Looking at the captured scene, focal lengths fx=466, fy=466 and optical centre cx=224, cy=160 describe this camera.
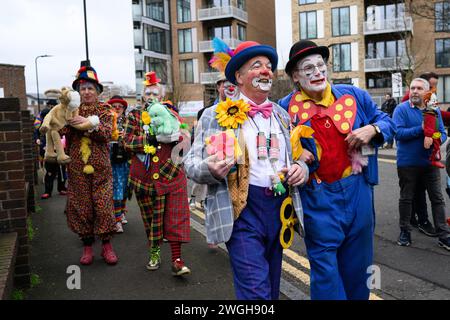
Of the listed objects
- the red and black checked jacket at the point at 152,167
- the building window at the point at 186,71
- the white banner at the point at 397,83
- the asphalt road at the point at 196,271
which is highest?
the building window at the point at 186,71

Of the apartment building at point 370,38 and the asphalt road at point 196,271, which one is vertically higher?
the apartment building at point 370,38

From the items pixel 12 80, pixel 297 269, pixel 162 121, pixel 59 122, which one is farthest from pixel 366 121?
pixel 12 80

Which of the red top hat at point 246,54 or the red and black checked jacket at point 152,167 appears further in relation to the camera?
the red and black checked jacket at point 152,167

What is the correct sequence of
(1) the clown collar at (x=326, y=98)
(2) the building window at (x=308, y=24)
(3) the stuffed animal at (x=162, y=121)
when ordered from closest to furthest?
(1) the clown collar at (x=326, y=98)
(3) the stuffed animal at (x=162, y=121)
(2) the building window at (x=308, y=24)

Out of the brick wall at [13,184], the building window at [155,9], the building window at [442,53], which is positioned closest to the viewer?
the brick wall at [13,184]

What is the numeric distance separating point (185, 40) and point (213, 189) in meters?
41.7

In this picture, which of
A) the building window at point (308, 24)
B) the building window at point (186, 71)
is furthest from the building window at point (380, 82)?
the building window at point (186, 71)

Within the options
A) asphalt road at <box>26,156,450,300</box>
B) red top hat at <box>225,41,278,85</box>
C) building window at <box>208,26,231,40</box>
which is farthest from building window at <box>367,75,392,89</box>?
red top hat at <box>225,41,278,85</box>

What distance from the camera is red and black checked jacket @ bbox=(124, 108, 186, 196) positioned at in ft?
16.1

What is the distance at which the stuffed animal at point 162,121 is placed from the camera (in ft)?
15.8

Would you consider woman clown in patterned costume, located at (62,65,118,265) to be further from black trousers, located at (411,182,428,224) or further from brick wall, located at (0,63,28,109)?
brick wall, located at (0,63,28,109)

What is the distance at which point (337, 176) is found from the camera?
3.17 m

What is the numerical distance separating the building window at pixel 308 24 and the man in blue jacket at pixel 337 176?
35.4 metres

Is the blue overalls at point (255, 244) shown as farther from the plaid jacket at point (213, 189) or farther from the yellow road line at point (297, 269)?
the yellow road line at point (297, 269)
